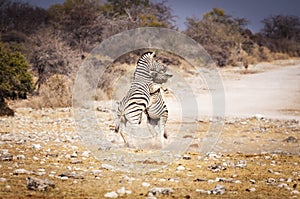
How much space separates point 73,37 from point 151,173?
75.6 ft

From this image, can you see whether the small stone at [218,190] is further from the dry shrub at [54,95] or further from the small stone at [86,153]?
the dry shrub at [54,95]

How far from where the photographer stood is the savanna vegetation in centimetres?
1805

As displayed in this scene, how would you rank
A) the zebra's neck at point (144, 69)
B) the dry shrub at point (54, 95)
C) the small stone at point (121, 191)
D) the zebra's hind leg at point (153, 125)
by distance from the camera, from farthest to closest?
the dry shrub at point (54, 95)
the zebra's hind leg at point (153, 125)
the zebra's neck at point (144, 69)
the small stone at point (121, 191)

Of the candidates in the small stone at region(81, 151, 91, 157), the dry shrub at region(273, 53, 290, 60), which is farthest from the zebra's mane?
the dry shrub at region(273, 53, 290, 60)

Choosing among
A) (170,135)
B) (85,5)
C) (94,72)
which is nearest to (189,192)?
(170,135)

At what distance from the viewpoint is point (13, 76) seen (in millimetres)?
17766

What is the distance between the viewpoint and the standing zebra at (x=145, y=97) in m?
8.57

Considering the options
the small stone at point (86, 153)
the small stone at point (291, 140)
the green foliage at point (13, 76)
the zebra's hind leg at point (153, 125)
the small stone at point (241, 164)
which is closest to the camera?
the small stone at point (241, 164)

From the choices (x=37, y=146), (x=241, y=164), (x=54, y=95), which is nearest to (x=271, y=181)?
(x=241, y=164)

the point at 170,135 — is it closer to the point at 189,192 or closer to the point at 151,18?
the point at 189,192

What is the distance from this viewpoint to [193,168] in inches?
293

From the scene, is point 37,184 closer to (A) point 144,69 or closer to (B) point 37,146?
(B) point 37,146

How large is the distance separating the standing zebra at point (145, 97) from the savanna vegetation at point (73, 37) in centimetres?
733

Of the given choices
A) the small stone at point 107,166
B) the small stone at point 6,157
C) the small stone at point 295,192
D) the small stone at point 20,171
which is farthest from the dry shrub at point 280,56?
the small stone at point 20,171
